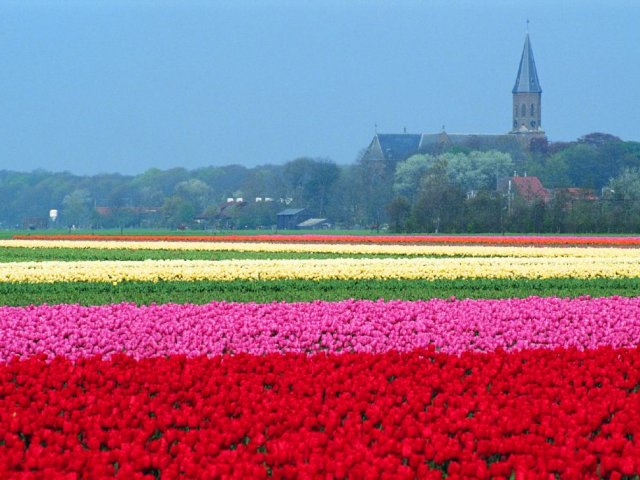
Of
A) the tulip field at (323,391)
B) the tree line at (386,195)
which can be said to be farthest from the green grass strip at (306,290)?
the tree line at (386,195)

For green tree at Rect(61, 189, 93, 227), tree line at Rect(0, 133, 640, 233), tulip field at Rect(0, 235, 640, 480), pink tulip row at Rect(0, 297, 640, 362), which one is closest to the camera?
tulip field at Rect(0, 235, 640, 480)

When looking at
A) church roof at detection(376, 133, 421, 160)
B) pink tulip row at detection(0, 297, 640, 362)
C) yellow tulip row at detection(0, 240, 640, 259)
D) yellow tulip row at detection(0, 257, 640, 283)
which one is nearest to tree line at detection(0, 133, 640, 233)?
church roof at detection(376, 133, 421, 160)

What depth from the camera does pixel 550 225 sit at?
57.6m

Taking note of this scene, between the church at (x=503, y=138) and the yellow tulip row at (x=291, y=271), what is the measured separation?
4372 inches

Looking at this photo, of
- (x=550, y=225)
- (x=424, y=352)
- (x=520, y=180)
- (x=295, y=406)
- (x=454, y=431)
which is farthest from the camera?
(x=520, y=180)

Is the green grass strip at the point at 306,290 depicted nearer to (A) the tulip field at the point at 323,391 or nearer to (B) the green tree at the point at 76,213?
(A) the tulip field at the point at 323,391

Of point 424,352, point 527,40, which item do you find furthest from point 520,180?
point 424,352

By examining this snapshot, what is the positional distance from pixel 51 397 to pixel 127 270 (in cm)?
1271

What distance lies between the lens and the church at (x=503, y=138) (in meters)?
133

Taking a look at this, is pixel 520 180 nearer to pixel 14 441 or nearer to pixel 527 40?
pixel 527 40

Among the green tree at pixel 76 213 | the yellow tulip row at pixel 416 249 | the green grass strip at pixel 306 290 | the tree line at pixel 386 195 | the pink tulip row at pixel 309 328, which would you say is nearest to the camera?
the pink tulip row at pixel 309 328

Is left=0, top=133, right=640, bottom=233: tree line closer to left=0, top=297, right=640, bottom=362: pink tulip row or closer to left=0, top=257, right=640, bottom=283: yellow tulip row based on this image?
left=0, top=257, right=640, bottom=283: yellow tulip row

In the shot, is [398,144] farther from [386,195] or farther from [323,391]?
[323,391]

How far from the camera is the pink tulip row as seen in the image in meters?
10.1
